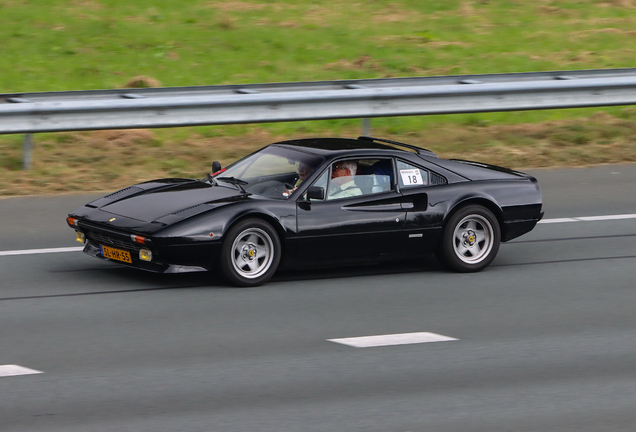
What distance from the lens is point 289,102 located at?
1366cm

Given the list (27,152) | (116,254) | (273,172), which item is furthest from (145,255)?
(27,152)

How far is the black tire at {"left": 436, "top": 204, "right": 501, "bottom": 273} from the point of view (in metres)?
9.32

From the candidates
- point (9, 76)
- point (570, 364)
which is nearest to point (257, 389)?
point (570, 364)

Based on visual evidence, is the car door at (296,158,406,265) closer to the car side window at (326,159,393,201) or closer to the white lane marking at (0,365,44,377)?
the car side window at (326,159,393,201)

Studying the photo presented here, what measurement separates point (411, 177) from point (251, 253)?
1739mm

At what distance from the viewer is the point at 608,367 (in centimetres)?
678

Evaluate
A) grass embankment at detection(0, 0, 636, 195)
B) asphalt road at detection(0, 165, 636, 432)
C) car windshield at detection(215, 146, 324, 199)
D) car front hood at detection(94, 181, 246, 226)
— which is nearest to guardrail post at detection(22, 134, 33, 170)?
grass embankment at detection(0, 0, 636, 195)

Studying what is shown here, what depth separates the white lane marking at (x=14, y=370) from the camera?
6336 millimetres

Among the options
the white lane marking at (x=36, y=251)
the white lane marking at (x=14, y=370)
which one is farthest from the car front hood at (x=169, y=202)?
the white lane marking at (x=14, y=370)

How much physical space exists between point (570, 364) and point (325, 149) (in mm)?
3359

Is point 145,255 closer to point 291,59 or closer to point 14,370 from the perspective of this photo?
point 14,370

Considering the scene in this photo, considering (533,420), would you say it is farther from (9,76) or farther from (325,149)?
(9,76)

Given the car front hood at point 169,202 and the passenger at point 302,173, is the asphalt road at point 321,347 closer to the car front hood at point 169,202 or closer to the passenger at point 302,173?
the car front hood at point 169,202

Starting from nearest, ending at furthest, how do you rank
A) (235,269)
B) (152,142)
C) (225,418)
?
(225,418)
(235,269)
(152,142)
